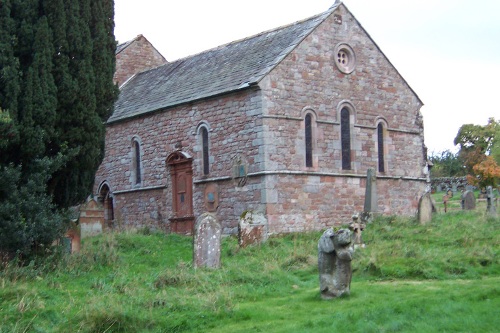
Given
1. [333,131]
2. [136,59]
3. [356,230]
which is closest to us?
[356,230]

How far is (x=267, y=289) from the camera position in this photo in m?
13.7

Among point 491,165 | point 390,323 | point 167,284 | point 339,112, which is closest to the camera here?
point 390,323

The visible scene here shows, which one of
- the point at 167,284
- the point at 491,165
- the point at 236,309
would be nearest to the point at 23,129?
the point at 167,284

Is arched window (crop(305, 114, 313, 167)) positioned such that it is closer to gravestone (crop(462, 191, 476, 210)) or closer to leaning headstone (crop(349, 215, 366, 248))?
leaning headstone (crop(349, 215, 366, 248))

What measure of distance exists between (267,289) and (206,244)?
3133mm

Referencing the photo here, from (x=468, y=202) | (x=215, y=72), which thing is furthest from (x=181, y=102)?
(x=468, y=202)

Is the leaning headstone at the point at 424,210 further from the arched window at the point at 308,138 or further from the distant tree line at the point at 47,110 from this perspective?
the distant tree line at the point at 47,110

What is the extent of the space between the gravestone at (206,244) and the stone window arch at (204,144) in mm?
7660

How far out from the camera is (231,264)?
1652cm

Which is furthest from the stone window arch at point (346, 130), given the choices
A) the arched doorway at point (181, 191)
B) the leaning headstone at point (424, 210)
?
the arched doorway at point (181, 191)

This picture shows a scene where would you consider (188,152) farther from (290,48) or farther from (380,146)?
(380,146)

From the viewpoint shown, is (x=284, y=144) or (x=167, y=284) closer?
(x=167, y=284)

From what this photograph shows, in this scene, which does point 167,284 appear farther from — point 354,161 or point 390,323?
point 354,161

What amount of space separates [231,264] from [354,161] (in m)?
9.15
